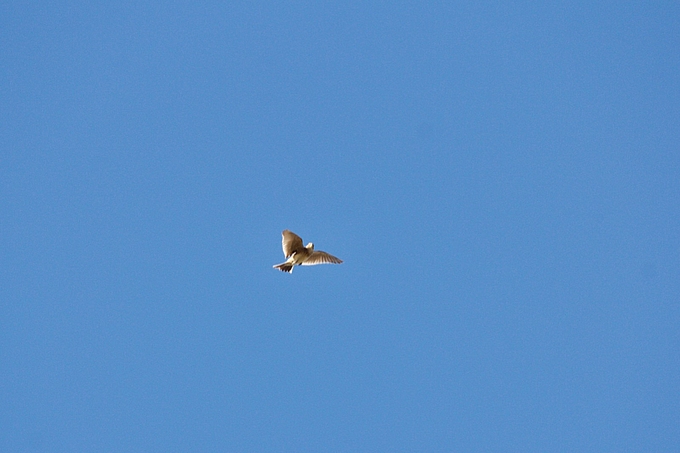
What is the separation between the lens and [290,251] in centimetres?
1786

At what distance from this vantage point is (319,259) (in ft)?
61.8

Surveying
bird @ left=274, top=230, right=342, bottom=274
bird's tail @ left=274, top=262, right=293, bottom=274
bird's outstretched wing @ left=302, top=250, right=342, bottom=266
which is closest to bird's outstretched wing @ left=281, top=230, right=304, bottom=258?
bird @ left=274, top=230, right=342, bottom=274

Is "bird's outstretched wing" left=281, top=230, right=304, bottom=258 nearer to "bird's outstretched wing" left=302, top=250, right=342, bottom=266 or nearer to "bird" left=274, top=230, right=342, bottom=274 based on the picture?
"bird" left=274, top=230, right=342, bottom=274

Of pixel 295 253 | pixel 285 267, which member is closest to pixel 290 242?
pixel 295 253

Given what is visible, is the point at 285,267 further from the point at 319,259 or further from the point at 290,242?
the point at 319,259

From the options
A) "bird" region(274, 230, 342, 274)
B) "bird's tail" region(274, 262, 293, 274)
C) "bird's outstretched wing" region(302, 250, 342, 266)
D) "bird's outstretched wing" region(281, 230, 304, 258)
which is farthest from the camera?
"bird's outstretched wing" region(302, 250, 342, 266)

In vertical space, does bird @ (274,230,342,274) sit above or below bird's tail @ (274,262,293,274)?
above

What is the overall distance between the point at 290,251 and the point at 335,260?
1.92m

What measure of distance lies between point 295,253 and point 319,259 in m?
1.24

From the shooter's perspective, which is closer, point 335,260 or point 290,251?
point 290,251

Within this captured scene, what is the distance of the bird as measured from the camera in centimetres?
1741

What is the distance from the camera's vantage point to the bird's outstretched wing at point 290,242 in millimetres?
17250

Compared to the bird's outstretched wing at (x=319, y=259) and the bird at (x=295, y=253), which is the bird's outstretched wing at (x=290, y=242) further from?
the bird's outstretched wing at (x=319, y=259)

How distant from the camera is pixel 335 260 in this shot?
19.0 meters
